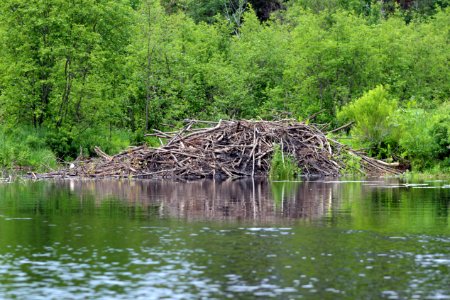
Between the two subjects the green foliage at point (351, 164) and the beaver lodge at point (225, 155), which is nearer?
the beaver lodge at point (225, 155)

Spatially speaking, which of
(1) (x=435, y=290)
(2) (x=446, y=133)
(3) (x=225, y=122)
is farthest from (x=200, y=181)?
(1) (x=435, y=290)

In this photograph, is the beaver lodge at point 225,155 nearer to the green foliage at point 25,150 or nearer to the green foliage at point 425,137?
the green foliage at point 425,137

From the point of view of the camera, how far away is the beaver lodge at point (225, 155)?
138ft

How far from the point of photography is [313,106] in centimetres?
6253

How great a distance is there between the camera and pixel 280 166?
41906 mm

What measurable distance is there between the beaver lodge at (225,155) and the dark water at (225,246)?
11792mm

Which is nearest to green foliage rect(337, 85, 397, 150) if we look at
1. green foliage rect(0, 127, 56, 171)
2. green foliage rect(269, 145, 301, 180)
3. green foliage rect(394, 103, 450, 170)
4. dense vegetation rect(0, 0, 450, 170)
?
dense vegetation rect(0, 0, 450, 170)

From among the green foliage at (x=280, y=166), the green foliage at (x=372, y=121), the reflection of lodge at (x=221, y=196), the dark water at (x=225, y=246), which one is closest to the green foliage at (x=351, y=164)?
the green foliage at (x=280, y=166)

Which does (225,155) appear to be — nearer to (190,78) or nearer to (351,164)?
(351,164)

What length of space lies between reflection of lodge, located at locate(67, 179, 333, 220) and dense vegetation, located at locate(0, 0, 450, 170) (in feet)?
34.2

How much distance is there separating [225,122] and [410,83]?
25.3 m

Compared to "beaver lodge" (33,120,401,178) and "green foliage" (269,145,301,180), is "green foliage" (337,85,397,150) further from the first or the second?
"green foliage" (269,145,301,180)

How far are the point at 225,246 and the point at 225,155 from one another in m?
25.4

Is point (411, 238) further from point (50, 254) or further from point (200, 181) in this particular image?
point (200, 181)
